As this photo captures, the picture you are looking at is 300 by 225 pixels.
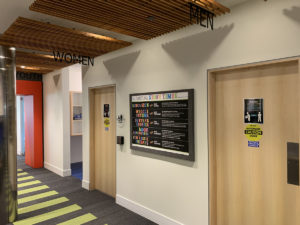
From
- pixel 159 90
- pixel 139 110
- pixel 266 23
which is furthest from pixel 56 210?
pixel 266 23

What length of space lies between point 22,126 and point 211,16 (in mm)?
7865

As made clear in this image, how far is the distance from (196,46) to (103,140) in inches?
99.6

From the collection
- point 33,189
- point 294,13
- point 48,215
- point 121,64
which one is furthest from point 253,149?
point 33,189

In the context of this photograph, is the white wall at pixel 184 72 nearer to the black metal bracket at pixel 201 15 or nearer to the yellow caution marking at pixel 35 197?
the black metal bracket at pixel 201 15

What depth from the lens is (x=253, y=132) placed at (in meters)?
2.26

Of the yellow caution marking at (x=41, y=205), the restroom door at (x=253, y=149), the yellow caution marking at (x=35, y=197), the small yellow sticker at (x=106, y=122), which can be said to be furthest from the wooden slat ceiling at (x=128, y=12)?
the yellow caution marking at (x=35, y=197)

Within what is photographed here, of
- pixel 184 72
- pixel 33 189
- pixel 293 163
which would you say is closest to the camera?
pixel 293 163

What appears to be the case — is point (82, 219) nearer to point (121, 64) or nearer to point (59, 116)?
point (121, 64)

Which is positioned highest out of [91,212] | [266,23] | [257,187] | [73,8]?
[73,8]

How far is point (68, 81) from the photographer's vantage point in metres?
5.45

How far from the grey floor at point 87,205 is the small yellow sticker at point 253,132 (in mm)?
1790

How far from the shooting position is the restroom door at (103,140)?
4.04 m

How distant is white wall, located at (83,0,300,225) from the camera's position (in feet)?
6.69

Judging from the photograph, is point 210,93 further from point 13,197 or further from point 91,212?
point 13,197
